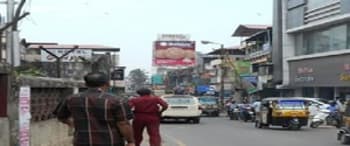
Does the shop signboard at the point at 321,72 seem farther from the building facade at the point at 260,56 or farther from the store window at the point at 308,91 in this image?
the building facade at the point at 260,56

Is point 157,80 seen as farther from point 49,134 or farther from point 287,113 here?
point 49,134

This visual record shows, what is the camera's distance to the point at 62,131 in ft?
51.7

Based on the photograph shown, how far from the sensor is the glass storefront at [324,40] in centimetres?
4593

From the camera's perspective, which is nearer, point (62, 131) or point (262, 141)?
point (62, 131)

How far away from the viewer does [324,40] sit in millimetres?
49719

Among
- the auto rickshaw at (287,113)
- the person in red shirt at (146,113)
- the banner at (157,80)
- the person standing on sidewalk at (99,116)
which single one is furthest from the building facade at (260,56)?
the person standing on sidewalk at (99,116)

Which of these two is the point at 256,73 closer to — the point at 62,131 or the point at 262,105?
the point at 262,105

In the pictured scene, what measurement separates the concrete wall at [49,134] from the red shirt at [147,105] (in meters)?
1.65

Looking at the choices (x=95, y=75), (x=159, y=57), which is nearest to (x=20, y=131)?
(x=95, y=75)

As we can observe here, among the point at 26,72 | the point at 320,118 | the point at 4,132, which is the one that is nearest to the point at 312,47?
the point at 320,118

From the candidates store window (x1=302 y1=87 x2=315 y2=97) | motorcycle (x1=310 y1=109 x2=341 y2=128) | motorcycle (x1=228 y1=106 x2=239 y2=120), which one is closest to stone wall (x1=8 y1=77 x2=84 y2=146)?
motorcycle (x1=310 y1=109 x2=341 y2=128)

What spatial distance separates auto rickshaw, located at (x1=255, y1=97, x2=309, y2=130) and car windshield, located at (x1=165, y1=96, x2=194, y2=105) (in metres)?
5.87

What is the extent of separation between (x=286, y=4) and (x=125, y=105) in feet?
167

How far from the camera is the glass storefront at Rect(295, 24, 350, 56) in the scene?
45.9m
